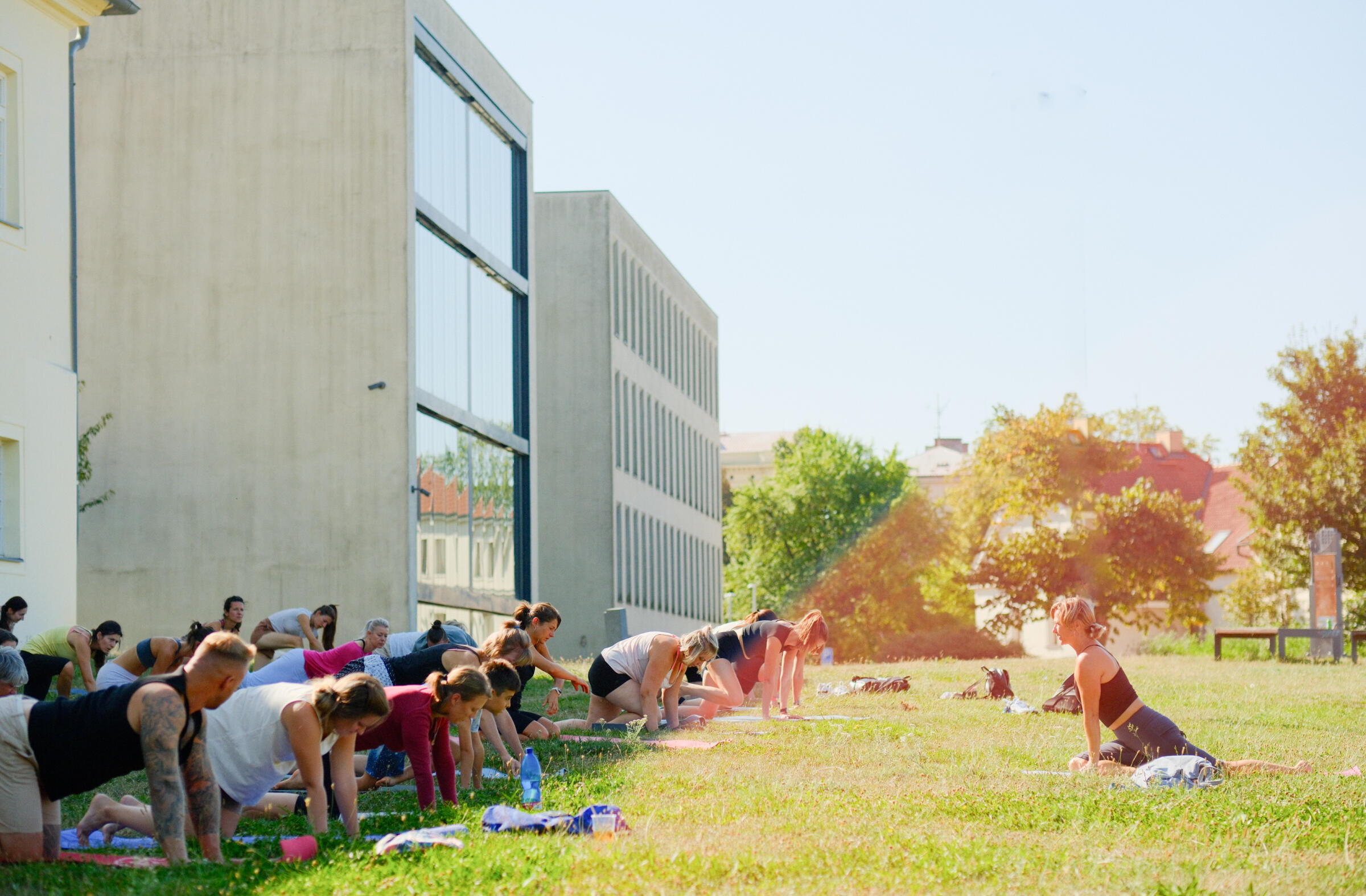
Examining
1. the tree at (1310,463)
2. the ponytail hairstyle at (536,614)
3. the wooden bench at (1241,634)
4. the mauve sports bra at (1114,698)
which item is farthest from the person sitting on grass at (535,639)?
the tree at (1310,463)

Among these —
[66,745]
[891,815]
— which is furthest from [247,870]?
[891,815]

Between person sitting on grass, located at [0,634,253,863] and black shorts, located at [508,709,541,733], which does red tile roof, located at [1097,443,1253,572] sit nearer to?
black shorts, located at [508,709,541,733]

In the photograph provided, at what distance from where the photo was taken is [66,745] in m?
7.69

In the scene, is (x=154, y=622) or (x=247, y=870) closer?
(x=247, y=870)

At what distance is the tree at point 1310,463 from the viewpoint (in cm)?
4066

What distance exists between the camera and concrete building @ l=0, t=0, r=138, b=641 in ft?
62.4

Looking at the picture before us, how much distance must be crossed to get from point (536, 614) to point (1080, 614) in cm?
527

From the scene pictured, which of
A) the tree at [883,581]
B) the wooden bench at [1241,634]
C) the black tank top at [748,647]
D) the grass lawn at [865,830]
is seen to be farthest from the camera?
the tree at [883,581]

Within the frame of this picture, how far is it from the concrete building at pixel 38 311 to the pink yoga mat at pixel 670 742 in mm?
8560

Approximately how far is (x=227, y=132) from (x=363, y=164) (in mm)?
2861

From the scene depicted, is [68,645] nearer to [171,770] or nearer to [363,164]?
[171,770]

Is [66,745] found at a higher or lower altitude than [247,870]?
higher

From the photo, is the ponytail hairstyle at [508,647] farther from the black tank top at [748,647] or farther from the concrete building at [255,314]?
the concrete building at [255,314]

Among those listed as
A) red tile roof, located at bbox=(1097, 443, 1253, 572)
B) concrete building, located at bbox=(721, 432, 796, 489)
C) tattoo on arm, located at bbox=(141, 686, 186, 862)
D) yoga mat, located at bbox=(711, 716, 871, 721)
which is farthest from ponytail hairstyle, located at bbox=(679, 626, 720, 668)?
concrete building, located at bbox=(721, 432, 796, 489)
